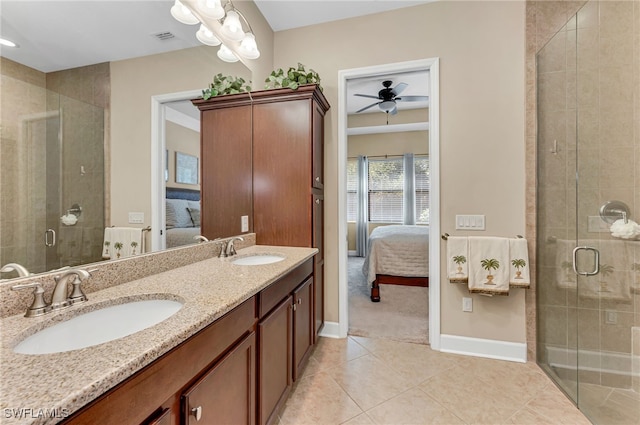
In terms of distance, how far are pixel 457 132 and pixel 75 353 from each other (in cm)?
250

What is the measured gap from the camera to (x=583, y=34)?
165cm

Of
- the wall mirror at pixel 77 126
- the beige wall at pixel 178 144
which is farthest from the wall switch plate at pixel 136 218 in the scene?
the beige wall at pixel 178 144

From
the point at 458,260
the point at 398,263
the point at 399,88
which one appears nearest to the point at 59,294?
the point at 458,260

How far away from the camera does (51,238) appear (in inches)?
35.8

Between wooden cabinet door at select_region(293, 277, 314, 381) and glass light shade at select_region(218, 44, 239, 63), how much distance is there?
166cm

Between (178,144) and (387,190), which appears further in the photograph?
(387,190)

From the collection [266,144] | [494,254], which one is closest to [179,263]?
[266,144]

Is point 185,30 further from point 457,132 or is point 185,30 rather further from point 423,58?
point 457,132

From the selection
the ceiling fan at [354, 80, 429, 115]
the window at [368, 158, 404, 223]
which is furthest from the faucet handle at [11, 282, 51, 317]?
the window at [368, 158, 404, 223]

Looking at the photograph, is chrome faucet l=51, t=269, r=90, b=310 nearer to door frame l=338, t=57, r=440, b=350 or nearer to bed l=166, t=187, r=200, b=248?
bed l=166, t=187, r=200, b=248

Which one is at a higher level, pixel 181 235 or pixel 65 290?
pixel 181 235

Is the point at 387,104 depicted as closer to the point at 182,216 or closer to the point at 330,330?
the point at 330,330

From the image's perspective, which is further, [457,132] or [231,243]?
[457,132]

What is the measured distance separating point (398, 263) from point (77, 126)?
319 cm
